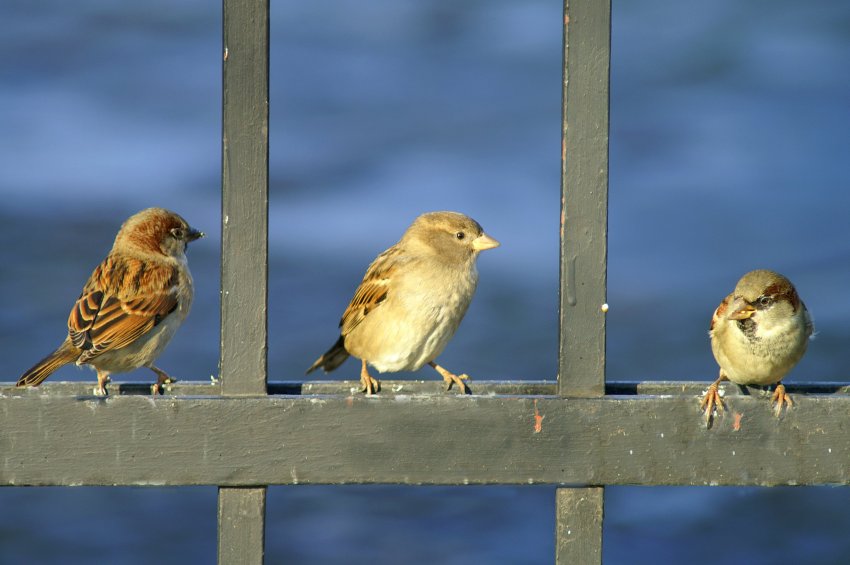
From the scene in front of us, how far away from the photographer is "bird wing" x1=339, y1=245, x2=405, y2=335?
3.21m

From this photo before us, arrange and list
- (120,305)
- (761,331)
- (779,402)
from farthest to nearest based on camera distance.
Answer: (120,305)
(761,331)
(779,402)

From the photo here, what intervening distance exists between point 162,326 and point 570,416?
163cm

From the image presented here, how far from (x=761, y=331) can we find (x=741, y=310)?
120 millimetres

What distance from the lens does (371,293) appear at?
3229 millimetres

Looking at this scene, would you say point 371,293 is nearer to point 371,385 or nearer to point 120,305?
point 371,385

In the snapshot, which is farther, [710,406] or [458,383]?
[458,383]

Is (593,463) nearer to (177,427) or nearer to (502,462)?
(502,462)

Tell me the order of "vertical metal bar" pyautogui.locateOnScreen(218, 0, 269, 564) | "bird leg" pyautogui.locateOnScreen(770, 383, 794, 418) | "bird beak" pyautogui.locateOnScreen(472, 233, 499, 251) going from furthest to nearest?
"bird beak" pyautogui.locateOnScreen(472, 233, 499, 251), "bird leg" pyautogui.locateOnScreen(770, 383, 794, 418), "vertical metal bar" pyautogui.locateOnScreen(218, 0, 269, 564)

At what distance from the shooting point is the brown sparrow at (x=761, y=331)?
10.4 feet

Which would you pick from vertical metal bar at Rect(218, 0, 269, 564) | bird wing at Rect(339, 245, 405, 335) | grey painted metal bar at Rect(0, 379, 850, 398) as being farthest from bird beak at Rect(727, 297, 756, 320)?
vertical metal bar at Rect(218, 0, 269, 564)

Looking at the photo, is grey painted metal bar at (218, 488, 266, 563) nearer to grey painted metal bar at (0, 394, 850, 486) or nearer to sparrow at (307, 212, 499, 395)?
grey painted metal bar at (0, 394, 850, 486)

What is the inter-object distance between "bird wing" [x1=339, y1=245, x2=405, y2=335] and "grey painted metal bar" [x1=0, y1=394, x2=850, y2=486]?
3.04 ft

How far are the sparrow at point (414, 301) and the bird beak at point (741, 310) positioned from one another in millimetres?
791

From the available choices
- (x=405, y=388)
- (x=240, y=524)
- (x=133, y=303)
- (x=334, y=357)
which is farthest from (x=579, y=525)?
(x=133, y=303)
